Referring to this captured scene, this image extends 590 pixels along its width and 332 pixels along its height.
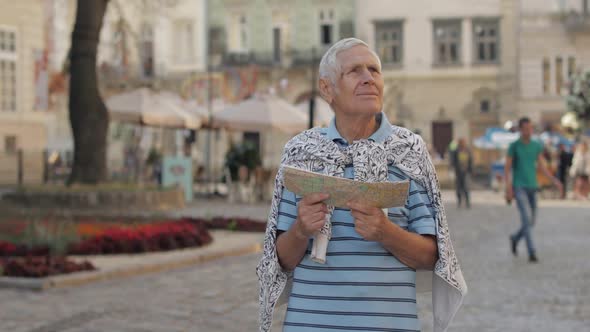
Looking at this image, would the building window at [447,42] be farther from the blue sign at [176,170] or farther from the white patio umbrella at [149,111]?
the blue sign at [176,170]

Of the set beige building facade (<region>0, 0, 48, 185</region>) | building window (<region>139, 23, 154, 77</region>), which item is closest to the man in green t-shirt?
beige building facade (<region>0, 0, 48, 185</region>)

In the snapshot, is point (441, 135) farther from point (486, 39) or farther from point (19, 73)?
point (19, 73)

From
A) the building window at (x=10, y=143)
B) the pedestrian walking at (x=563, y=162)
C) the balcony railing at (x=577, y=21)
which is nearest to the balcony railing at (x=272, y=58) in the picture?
the balcony railing at (x=577, y=21)

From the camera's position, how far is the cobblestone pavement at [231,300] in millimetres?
8141

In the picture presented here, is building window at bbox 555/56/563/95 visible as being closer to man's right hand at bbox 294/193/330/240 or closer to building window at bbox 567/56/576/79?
building window at bbox 567/56/576/79

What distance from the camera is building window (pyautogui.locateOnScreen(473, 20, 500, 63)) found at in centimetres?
5122

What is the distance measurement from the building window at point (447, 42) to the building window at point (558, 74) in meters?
4.84

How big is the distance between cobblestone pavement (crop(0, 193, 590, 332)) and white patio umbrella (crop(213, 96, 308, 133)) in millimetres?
14009

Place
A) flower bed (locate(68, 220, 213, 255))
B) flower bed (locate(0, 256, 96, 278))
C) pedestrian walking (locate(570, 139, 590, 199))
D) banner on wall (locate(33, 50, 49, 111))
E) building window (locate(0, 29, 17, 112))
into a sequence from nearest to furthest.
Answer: flower bed (locate(0, 256, 96, 278)) < flower bed (locate(68, 220, 213, 255)) < pedestrian walking (locate(570, 139, 590, 199)) < banner on wall (locate(33, 50, 49, 111)) < building window (locate(0, 29, 17, 112))

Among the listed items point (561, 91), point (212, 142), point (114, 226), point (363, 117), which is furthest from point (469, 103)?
point (363, 117)

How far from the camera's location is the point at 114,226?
50.8 feet

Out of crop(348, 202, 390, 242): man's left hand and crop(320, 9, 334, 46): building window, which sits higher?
crop(320, 9, 334, 46): building window

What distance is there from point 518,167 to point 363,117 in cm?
979

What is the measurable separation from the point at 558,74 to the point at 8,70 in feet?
86.2
